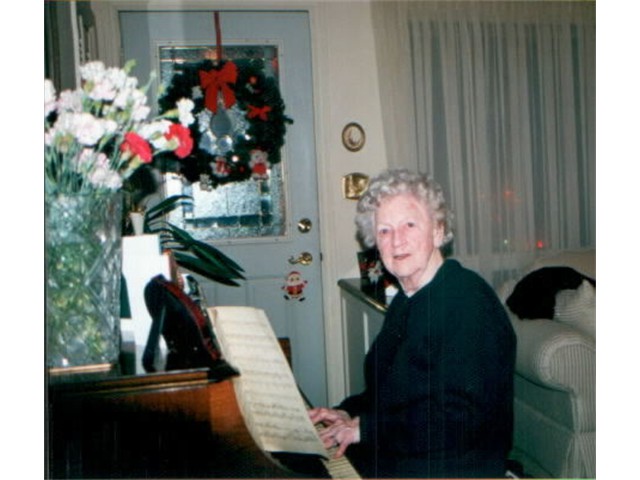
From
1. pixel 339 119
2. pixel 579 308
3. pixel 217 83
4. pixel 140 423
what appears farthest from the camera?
pixel 339 119

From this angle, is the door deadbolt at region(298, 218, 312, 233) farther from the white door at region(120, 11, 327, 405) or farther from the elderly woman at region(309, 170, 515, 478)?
the elderly woman at region(309, 170, 515, 478)

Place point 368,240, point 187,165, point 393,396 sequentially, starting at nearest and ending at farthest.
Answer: point 393,396 → point 368,240 → point 187,165

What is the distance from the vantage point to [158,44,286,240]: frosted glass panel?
3.31m

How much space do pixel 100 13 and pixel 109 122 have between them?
2368mm

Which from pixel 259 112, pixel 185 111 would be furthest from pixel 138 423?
pixel 259 112

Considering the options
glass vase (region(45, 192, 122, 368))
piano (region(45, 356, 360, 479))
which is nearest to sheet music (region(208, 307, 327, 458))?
piano (region(45, 356, 360, 479))

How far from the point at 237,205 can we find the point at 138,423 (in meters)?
2.59

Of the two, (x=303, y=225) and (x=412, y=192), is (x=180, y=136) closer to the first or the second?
(x=412, y=192)

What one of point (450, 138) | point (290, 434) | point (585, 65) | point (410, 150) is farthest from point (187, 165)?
point (290, 434)

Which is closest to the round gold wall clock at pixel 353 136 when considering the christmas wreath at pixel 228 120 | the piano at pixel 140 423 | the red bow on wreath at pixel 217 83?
the christmas wreath at pixel 228 120

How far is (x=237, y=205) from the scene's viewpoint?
3.40m

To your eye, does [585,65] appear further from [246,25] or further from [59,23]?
[59,23]
